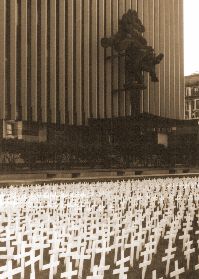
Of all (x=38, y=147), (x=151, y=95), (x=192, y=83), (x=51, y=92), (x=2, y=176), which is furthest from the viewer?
(x=192, y=83)

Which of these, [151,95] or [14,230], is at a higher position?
[151,95]

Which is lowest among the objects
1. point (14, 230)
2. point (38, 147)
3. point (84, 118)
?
point (14, 230)

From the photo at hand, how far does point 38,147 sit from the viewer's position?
27.3 meters

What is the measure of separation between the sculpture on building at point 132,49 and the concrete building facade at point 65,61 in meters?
1.96

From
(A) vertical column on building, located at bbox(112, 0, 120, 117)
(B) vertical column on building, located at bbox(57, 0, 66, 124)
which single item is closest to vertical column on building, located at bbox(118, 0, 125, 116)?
(A) vertical column on building, located at bbox(112, 0, 120, 117)

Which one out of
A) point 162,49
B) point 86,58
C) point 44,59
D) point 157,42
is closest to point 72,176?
point 44,59

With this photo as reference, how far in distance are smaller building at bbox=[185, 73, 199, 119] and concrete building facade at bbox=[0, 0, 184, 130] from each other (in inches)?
561

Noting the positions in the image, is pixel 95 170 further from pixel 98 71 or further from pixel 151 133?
pixel 98 71


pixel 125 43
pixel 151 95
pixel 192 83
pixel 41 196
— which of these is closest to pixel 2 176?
pixel 41 196

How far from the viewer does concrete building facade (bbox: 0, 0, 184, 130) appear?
34469 millimetres

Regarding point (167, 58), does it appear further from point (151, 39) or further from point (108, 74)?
point (108, 74)

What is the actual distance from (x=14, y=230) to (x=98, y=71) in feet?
116

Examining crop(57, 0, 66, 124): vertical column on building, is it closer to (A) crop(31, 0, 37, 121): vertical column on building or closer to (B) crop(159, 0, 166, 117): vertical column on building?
(A) crop(31, 0, 37, 121): vertical column on building

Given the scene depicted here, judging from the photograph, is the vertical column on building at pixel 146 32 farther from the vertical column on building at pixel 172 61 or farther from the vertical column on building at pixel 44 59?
the vertical column on building at pixel 44 59
